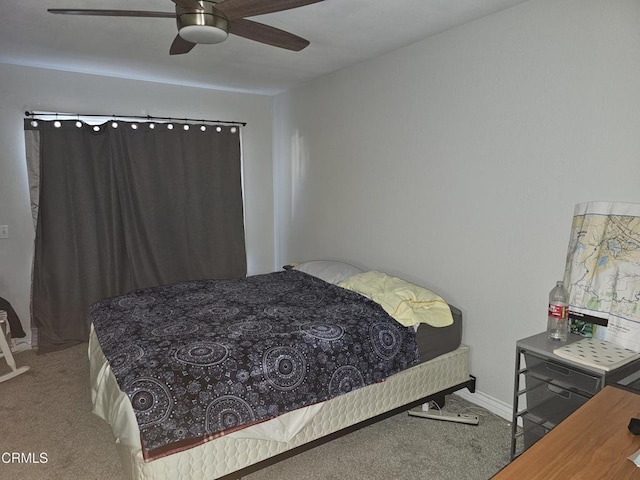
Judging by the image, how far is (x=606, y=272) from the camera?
197cm

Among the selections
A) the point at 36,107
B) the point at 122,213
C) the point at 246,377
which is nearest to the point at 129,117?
the point at 36,107

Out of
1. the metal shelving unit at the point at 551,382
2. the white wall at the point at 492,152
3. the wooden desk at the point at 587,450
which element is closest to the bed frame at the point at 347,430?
the white wall at the point at 492,152

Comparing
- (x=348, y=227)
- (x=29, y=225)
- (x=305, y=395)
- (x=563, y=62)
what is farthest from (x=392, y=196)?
(x=29, y=225)

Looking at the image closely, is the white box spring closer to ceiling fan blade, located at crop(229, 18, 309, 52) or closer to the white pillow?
the white pillow

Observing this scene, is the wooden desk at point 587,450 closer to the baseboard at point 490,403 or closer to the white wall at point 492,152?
the white wall at point 492,152

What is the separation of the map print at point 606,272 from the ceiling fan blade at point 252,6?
164cm

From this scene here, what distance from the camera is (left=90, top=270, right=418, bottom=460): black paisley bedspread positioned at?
1758 mm

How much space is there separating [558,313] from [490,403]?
0.92 meters

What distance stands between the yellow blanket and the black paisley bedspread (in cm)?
6

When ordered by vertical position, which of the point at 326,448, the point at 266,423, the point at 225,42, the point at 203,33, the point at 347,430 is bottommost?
the point at 326,448

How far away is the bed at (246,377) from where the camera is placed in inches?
68.6

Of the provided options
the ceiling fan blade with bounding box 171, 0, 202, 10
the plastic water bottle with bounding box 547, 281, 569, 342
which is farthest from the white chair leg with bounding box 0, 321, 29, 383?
the plastic water bottle with bounding box 547, 281, 569, 342

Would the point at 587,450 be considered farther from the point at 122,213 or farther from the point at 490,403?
the point at 122,213

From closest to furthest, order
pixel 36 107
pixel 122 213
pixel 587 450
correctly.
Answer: pixel 587 450 < pixel 36 107 < pixel 122 213
